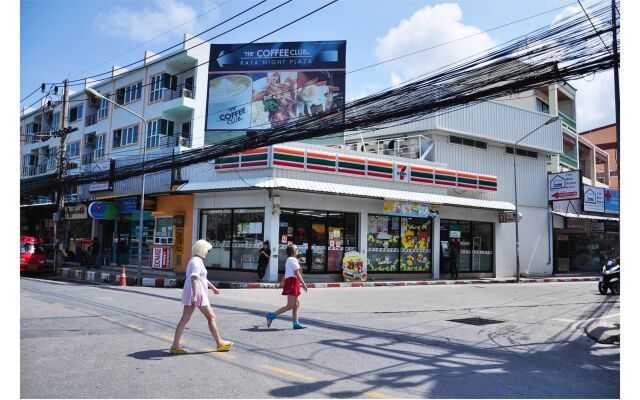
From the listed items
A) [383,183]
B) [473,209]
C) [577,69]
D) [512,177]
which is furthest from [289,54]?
[577,69]

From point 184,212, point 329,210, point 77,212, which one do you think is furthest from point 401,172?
point 77,212

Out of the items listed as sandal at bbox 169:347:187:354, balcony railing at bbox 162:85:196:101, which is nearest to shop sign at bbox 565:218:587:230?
balcony railing at bbox 162:85:196:101

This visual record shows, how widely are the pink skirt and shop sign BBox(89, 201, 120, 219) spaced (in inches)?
722

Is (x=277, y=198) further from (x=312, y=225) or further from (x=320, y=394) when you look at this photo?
(x=320, y=394)

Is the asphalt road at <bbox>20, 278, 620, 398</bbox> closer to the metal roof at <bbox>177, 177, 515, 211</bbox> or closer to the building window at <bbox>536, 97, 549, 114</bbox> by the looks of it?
the metal roof at <bbox>177, 177, 515, 211</bbox>

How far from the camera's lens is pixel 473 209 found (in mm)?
24688

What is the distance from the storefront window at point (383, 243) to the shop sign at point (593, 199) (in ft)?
49.9

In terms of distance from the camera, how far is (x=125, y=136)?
3055 centimetres

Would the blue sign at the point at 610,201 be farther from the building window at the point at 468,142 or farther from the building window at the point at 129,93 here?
the building window at the point at 129,93

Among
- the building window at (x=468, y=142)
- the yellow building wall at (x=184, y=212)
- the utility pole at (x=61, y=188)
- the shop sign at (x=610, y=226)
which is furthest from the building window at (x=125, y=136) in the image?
the shop sign at (x=610, y=226)

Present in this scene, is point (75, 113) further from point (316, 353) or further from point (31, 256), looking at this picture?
point (316, 353)

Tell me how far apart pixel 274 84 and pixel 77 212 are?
595 inches

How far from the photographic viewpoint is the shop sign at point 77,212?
2888cm
